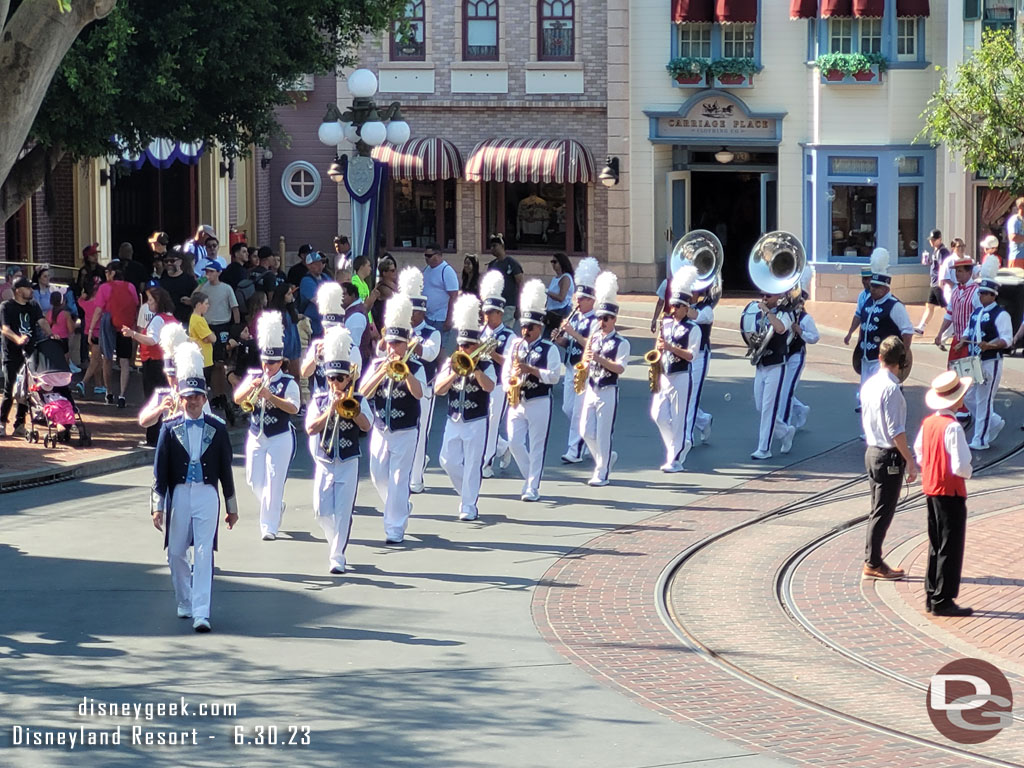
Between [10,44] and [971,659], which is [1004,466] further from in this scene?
[10,44]

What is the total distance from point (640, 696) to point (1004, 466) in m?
8.33

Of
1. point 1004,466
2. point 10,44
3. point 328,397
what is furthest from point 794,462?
point 10,44

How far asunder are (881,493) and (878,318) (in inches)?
204

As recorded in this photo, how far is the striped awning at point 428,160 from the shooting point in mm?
33781

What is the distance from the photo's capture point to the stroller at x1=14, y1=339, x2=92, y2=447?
17906 mm

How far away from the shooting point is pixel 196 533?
37.9 feet

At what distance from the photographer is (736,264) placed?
33781mm

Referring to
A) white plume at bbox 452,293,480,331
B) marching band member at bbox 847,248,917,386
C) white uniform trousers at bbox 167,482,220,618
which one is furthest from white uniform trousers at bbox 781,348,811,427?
white uniform trousers at bbox 167,482,220,618

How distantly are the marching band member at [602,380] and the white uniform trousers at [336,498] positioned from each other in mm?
3785

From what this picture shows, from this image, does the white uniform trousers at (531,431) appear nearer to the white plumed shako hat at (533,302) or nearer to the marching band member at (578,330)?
the white plumed shako hat at (533,302)

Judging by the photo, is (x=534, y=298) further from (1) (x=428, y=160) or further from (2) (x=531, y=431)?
(1) (x=428, y=160)

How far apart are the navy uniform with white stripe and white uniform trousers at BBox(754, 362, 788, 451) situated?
209 cm

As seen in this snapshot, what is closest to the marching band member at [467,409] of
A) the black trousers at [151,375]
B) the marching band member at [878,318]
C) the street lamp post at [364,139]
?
the black trousers at [151,375]

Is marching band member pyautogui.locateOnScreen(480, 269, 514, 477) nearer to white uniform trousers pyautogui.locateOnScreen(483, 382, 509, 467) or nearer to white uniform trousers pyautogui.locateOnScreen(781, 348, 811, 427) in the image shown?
white uniform trousers pyautogui.locateOnScreen(483, 382, 509, 467)
